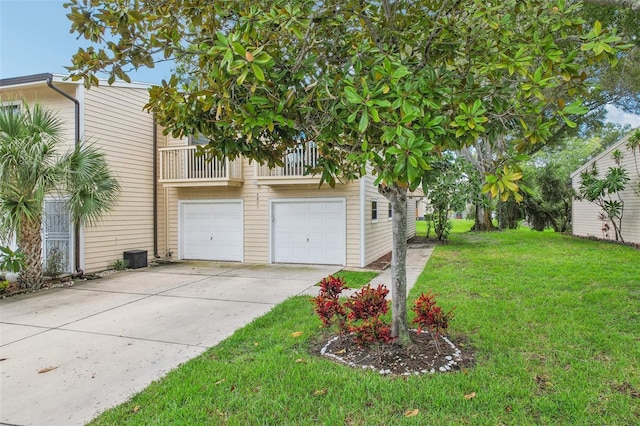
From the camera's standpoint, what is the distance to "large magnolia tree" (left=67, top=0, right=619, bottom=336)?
2541 mm

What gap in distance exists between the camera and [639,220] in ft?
42.1

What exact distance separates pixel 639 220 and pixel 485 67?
14.0m

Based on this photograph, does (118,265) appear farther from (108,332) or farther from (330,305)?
(330,305)

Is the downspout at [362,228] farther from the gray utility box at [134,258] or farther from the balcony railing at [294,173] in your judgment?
the gray utility box at [134,258]

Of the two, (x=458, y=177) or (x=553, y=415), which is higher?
(x=458, y=177)

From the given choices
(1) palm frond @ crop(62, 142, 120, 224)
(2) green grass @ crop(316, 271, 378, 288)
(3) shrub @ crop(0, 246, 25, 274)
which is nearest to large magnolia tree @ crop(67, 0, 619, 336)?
(2) green grass @ crop(316, 271, 378, 288)

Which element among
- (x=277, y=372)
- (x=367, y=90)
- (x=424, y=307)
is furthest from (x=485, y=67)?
(x=277, y=372)

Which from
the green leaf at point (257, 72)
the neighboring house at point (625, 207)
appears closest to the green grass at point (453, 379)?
the green leaf at point (257, 72)

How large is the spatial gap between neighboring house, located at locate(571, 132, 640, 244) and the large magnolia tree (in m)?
12.9

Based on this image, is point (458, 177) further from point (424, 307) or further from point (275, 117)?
point (275, 117)

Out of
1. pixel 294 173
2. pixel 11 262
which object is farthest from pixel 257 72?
pixel 294 173

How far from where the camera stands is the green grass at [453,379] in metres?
2.77

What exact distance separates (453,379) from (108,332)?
4.16 meters

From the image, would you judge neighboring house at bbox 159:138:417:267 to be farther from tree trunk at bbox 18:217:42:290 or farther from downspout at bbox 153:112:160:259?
tree trunk at bbox 18:217:42:290
